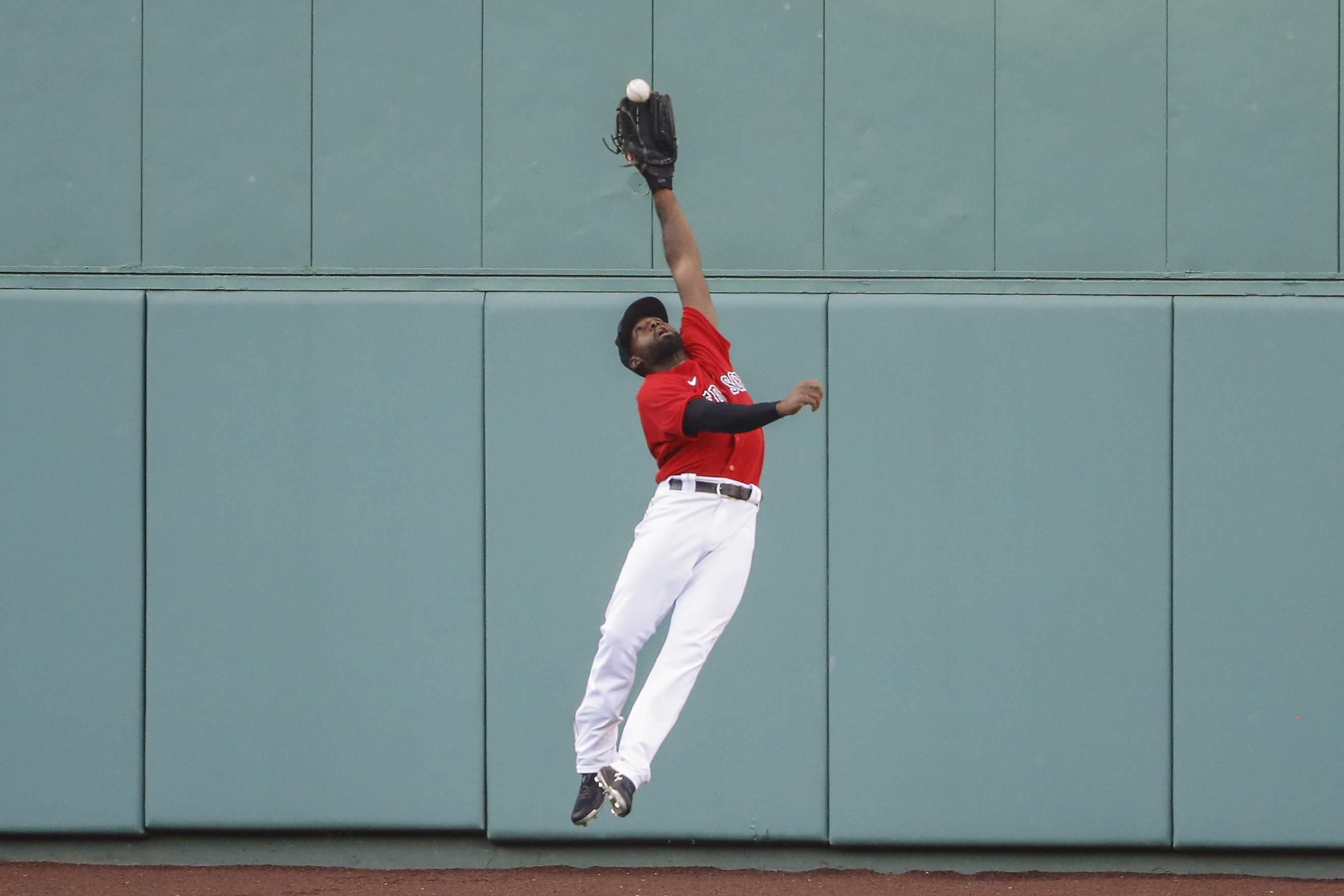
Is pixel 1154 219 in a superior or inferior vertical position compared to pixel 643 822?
superior

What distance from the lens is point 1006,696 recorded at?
6020mm

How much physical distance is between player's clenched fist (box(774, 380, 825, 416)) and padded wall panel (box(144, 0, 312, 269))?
12.3 ft

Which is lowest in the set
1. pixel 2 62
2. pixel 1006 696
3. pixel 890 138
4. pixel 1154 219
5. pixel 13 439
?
pixel 1006 696

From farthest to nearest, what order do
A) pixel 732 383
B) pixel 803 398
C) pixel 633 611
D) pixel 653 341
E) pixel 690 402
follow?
pixel 732 383
pixel 653 341
pixel 633 611
pixel 690 402
pixel 803 398

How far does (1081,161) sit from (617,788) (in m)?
4.45

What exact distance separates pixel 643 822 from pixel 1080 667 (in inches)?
101

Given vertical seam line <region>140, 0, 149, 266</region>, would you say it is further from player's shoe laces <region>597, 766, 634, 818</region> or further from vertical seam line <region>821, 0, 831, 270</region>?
player's shoe laces <region>597, 766, 634, 818</region>

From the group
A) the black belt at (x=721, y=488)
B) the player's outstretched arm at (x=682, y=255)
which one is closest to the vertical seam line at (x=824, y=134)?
the player's outstretched arm at (x=682, y=255)

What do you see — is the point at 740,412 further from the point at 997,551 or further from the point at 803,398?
the point at 997,551

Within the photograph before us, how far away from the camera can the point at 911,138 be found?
618 cm

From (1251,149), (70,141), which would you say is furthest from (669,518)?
(70,141)

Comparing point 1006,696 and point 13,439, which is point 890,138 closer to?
point 1006,696

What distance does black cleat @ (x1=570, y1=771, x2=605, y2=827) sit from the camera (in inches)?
149

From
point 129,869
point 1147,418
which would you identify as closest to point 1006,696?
point 1147,418
